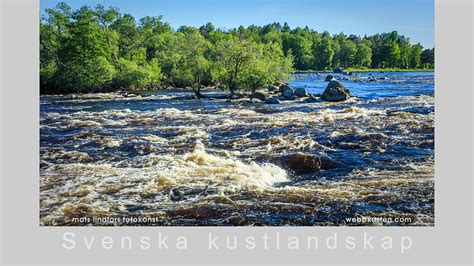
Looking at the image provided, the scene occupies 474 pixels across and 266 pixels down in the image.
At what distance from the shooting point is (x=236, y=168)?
6539mm

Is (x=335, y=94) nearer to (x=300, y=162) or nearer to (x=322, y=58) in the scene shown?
(x=300, y=162)

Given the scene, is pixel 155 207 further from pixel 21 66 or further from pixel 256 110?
pixel 256 110

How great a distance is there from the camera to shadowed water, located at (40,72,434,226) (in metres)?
5.18

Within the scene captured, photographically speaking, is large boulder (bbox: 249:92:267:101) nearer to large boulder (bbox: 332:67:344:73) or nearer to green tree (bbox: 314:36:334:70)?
green tree (bbox: 314:36:334:70)

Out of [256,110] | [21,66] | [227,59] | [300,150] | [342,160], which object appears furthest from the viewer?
[227,59]

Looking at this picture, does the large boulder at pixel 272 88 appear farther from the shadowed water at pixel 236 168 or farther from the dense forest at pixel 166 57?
the shadowed water at pixel 236 168

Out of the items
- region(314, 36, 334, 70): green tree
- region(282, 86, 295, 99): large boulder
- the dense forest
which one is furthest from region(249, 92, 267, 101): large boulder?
region(314, 36, 334, 70): green tree

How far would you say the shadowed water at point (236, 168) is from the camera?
5.18m

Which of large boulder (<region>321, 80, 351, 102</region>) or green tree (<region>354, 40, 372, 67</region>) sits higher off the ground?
green tree (<region>354, 40, 372, 67</region>)

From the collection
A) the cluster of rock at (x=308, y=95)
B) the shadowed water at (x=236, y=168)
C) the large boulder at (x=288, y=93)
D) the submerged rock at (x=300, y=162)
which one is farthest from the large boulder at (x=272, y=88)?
the submerged rock at (x=300, y=162)

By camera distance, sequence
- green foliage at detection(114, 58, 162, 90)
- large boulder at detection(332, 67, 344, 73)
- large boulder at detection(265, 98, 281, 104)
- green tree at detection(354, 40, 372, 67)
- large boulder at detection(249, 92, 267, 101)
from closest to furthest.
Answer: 1. large boulder at detection(265, 98, 281, 104)
2. large boulder at detection(249, 92, 267, 101)
3. green foliage at detection(114, 58, 162, 90)
4. green tree at detection(354, 40, 372, 67)
5. large boulder at detection(332, 67, 344, 73)

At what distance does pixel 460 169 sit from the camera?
17.8 ft
